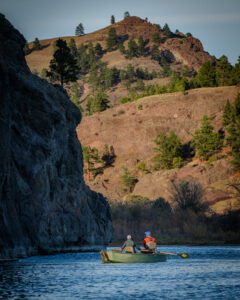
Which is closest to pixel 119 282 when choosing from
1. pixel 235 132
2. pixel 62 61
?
pixel 62 61

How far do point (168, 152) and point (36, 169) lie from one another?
69.6 meters

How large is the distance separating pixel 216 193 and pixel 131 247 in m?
52.6

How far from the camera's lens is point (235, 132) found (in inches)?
4060

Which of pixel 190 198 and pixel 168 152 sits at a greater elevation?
pixel 168 152

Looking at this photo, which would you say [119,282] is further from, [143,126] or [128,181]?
[143,126]

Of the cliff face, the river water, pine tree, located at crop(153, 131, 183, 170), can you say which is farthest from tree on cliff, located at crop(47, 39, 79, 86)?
pine tree, located at crop(153, 131, 183, 170)

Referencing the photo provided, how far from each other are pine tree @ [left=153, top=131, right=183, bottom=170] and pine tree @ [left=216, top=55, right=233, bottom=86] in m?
30.9

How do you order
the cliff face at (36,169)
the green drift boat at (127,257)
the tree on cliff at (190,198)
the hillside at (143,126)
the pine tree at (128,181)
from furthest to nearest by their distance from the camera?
the hillside at (143,126)
the pine tree at (128,181)
the tree on cliff at (190,198)
the cliff face at (36,169)
the green drift boat at (127,257)

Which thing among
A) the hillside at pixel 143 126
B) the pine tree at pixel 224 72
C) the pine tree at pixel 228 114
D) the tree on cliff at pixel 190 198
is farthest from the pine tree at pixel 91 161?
the tree on cliff at pixel 190 198

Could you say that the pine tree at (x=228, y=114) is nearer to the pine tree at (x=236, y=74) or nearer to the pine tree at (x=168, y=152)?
the pine tree at (x=168, y=152)

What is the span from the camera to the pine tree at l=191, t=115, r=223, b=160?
105 meters

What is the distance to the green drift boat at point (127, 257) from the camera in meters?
33.8

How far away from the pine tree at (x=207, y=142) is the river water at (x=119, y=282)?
73.3 m

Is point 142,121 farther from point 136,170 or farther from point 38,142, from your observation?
point 38,142
